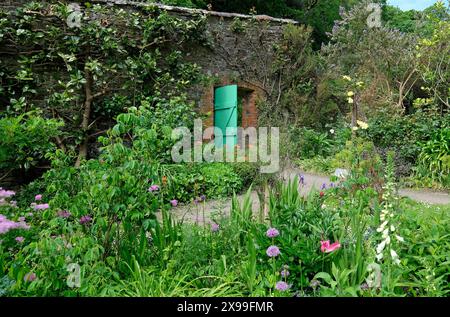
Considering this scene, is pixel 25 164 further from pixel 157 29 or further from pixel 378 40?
pixel 378 40

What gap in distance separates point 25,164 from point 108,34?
2.63 metres

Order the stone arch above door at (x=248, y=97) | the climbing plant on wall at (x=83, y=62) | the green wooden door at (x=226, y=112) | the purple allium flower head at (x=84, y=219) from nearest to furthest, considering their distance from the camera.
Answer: the purple allium flower head at (x=84, y=219)
the climbing plant on wall at (x=83, y=62)
the green wooden door at (x=226, y=112)
the stone arch above door at (x=248, y=97)

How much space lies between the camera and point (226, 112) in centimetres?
861

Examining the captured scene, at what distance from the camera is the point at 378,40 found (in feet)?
36.4

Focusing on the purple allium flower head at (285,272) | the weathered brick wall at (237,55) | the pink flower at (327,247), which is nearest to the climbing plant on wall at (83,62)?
the weathered brick wall at (237,55)

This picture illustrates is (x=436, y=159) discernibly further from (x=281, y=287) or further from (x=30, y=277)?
(x=30, y=277)

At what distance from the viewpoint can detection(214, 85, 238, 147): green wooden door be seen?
27.7 ft

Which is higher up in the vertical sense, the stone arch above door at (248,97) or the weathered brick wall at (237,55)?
the weathered brick wall at (237,55)

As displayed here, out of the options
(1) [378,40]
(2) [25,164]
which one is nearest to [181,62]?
(2) [25,164]

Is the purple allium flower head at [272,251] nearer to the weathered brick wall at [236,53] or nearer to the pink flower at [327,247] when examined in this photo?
the pink flower at [327,247]

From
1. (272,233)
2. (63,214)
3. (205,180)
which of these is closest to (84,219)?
(63,214)

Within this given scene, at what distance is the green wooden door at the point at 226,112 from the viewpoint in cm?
845

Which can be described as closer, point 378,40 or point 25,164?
point 25,164
